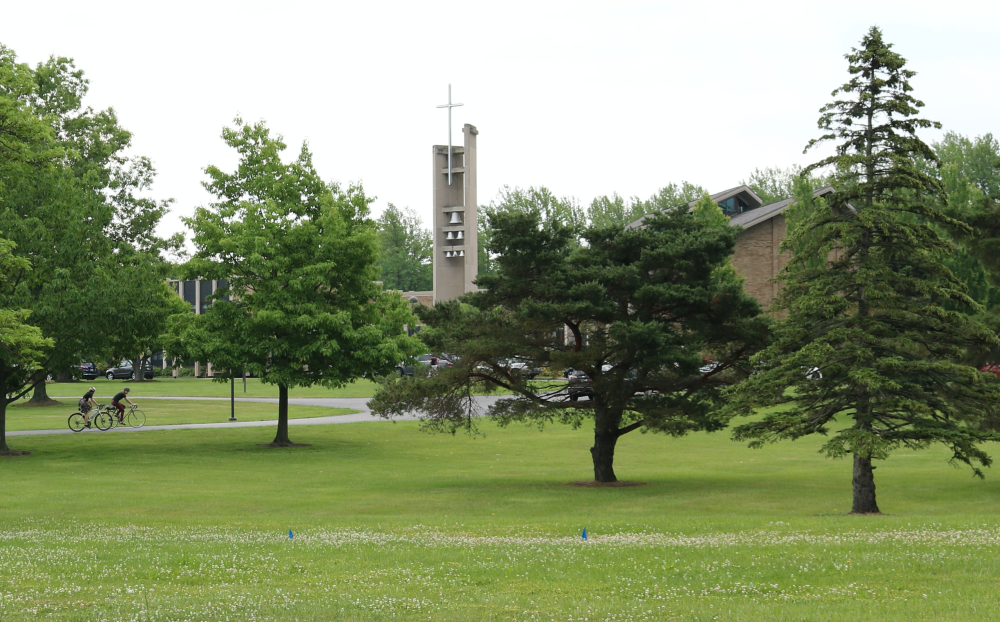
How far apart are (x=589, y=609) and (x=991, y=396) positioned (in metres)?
13.2

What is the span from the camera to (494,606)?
8.30 meters

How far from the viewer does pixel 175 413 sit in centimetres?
4862

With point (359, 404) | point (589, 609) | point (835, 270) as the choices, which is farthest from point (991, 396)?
point (359, 404)

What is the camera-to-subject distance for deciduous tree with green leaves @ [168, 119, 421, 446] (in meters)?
35.1

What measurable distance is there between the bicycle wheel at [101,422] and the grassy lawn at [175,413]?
6.62ft

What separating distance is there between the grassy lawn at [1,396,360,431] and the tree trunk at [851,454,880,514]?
31549mm

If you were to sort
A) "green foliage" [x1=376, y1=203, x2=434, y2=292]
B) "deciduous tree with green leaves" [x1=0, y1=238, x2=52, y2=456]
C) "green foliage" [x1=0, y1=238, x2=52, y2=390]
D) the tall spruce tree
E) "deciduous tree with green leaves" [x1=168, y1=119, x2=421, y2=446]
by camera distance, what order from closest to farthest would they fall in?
1. the tall spruce tree
2. "green foliage" [x1=0, y1=238, x2=52, y2=390]
3. "deciduous tree with green leaves" [x1=0, y1=238, x2=52, y2=456]
4. "deciduous tree with green leaves" [x1=168, y1=119, x2=421, y2=446]
5. "green foliage" [x1=376, y1=203, x2=434, y2=292]

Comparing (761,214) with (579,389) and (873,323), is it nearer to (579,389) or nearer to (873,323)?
(579,389)

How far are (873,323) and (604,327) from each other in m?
8.95

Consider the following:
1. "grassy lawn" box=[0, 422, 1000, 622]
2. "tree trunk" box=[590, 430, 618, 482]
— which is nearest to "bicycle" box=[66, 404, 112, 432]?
"grassy lawn" box=[0, 422, 1000, 622]

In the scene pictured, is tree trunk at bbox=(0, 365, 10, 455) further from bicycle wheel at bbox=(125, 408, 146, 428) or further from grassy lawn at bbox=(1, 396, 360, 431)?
bicycle wheel at bbox=(125, 408, 146, 428)

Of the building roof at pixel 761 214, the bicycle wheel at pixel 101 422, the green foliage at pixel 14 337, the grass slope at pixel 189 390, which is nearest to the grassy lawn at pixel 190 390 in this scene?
the grass slope at pixel 189 390

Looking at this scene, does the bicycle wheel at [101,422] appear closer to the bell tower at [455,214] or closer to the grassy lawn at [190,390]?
the grassy lawn at [190,390]

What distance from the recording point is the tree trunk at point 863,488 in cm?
1934
